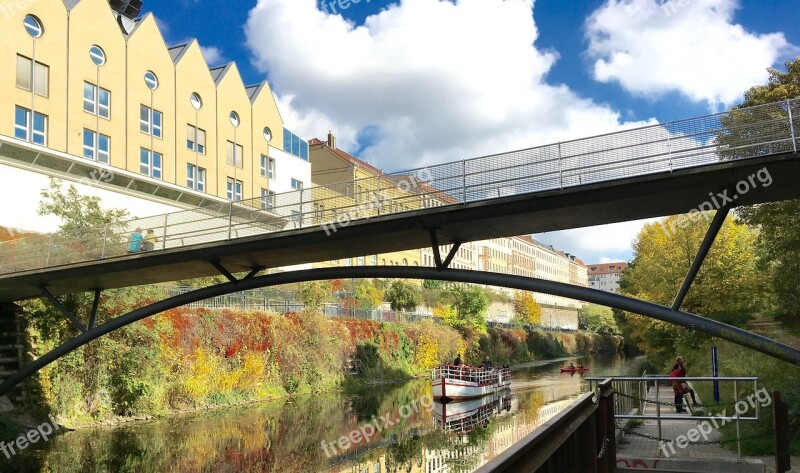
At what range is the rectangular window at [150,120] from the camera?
40375 millimetres

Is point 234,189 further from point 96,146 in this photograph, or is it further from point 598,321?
point 598,321

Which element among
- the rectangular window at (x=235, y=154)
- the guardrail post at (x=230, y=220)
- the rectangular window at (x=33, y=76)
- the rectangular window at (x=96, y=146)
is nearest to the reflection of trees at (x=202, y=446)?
the guardrail post at (x=230, y=220)

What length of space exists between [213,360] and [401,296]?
28049 millimetres

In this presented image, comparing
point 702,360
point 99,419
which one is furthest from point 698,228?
point 99,419

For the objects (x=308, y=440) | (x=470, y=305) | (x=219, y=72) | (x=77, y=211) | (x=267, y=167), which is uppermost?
(x=219, y=72)

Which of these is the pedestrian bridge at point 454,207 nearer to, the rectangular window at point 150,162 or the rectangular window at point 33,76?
the rectangular window at point 33,76

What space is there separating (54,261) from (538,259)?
120 meters

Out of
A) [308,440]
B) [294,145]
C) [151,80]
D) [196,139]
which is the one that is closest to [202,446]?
[308,440]

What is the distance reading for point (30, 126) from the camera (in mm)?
33344

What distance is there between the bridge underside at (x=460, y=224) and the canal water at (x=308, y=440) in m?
4.75

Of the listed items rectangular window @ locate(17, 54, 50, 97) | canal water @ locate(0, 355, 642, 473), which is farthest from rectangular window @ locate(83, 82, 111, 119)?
canal water @ locate(0, 355, 642, 473)

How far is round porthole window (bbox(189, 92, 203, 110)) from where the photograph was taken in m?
44.7

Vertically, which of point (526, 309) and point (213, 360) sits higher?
point (526, 309)

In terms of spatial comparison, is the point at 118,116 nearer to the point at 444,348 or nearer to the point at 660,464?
the point at 444,348
